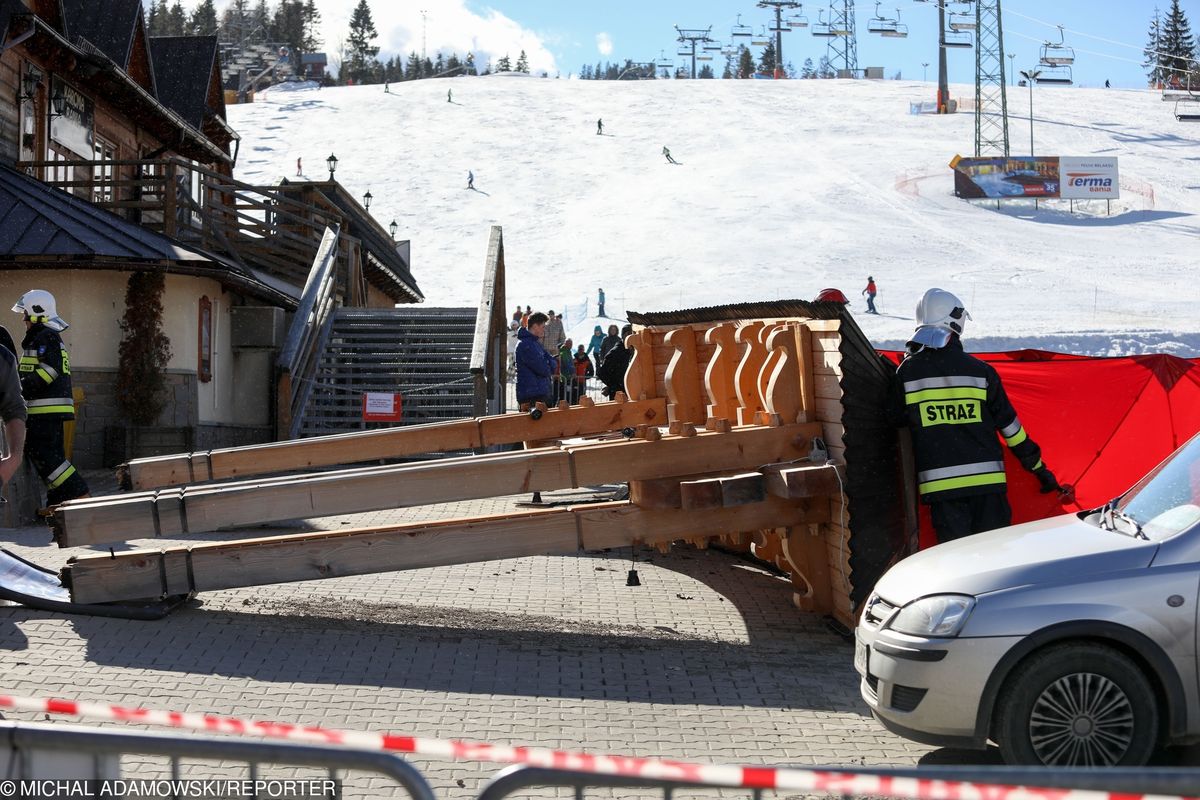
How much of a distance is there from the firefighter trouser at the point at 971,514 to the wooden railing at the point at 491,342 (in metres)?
9.37

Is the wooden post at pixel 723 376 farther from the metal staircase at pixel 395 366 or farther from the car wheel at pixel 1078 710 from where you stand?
the metal staircase at pixel 395 366

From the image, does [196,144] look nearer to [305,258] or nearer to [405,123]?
[305,258]

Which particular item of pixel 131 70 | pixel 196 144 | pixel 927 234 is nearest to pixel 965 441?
pixel 131 70

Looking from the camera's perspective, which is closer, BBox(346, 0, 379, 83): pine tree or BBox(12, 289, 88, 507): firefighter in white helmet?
BBox(12, 289, 88, 507): firefighter in white helmet

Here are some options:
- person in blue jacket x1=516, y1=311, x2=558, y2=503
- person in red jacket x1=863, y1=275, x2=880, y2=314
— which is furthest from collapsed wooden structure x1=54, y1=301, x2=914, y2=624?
person in red jacket x1=863, y1=275, x2=880, y2=314

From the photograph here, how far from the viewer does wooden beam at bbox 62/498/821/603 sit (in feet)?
23.8

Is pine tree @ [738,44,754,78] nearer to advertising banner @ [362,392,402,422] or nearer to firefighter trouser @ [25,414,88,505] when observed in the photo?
advertising banner @ [362,392,402,422]

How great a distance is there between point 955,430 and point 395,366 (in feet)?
41.3

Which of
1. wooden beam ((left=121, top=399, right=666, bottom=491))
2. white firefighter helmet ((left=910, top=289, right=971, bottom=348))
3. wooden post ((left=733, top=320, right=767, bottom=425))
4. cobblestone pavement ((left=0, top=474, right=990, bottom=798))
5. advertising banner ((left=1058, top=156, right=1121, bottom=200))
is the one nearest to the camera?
cobblestone pavement ((left=0, top=474, right=990, bottom=798))

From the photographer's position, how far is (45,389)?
35.4 feet

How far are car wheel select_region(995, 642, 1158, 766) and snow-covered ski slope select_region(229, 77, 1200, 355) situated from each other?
32.6 m

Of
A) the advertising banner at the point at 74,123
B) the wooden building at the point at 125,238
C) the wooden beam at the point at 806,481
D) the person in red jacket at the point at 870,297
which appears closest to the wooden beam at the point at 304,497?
the wooden beam at the point at 806,481

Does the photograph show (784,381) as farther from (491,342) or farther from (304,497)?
(491,342)

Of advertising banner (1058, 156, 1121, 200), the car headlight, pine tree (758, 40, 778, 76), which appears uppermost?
pine tree (758, 40, 778, 76)
